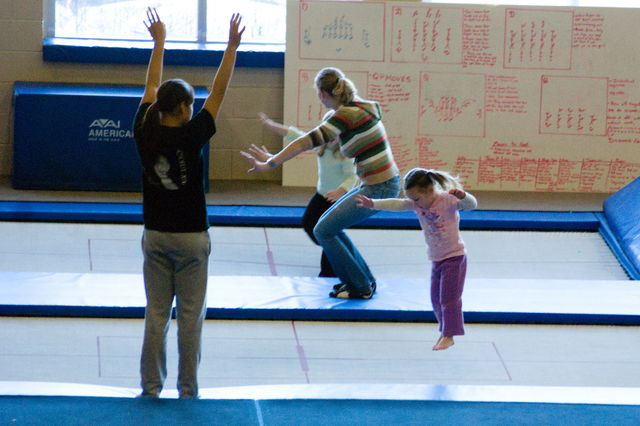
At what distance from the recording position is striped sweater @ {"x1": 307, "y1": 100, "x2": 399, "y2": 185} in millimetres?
4438

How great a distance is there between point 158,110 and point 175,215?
0.35 meters

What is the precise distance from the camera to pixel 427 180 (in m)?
3.85

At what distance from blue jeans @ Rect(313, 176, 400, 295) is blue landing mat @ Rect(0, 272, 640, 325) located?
0.11 metres

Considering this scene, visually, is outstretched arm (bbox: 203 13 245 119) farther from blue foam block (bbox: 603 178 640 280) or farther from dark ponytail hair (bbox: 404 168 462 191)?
blue foam block (bbox: 603 178 640 280)

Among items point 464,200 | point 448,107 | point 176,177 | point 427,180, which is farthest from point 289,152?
point 448,107

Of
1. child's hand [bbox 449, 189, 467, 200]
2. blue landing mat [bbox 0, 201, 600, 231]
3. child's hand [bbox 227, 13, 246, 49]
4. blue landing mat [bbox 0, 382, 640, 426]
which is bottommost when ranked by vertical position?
blue landing mat [bbox 0, 382, 640, 426]

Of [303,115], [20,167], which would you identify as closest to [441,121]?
[303,115]

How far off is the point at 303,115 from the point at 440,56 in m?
1.10

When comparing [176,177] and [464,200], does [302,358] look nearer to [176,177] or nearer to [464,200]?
[464,200]

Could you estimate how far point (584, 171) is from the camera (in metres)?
7.52

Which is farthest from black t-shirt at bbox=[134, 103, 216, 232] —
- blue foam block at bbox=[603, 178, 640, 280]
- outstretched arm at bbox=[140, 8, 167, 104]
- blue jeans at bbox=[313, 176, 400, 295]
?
blue foam block at bbox=[603, 178, 640, 280]

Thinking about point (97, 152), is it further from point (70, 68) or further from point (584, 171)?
point (584, 171)

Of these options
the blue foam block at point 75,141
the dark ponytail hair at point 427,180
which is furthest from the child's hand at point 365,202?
the blue foam block at point 75,141

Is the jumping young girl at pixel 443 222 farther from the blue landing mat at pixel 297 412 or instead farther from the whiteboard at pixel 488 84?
the whiteboard at pixel 488 84
